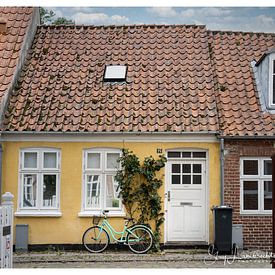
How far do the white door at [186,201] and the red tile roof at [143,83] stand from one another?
1.02m

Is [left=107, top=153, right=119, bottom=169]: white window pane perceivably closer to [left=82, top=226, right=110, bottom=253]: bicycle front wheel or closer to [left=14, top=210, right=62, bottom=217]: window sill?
[left=82, top=226, right=110, bottom=253]: bicycle front wheel

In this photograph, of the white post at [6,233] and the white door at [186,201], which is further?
the white door at [186,201]

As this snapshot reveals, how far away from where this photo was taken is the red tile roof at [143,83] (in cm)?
1529

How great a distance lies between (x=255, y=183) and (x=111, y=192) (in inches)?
140

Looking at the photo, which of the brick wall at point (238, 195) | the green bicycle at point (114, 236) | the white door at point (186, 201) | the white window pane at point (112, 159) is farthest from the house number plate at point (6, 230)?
the brick wall at point (238, 195)

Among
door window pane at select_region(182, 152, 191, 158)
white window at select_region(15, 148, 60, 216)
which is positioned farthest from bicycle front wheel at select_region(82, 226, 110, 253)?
door window pane at select_region(182, 152, 191, 158)

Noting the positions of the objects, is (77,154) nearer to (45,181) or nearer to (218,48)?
(45,181)

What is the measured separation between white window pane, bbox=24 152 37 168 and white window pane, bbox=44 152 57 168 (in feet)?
0.90

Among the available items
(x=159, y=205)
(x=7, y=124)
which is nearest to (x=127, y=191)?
(x=159, y=205)

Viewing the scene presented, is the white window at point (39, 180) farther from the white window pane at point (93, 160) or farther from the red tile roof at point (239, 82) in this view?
the red tile roof at point (239, 82)

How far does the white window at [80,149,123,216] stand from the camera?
1521 centimetres

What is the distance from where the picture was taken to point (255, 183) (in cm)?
1517

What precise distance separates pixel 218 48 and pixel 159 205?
18.2ft

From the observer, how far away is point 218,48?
18.0 metres
